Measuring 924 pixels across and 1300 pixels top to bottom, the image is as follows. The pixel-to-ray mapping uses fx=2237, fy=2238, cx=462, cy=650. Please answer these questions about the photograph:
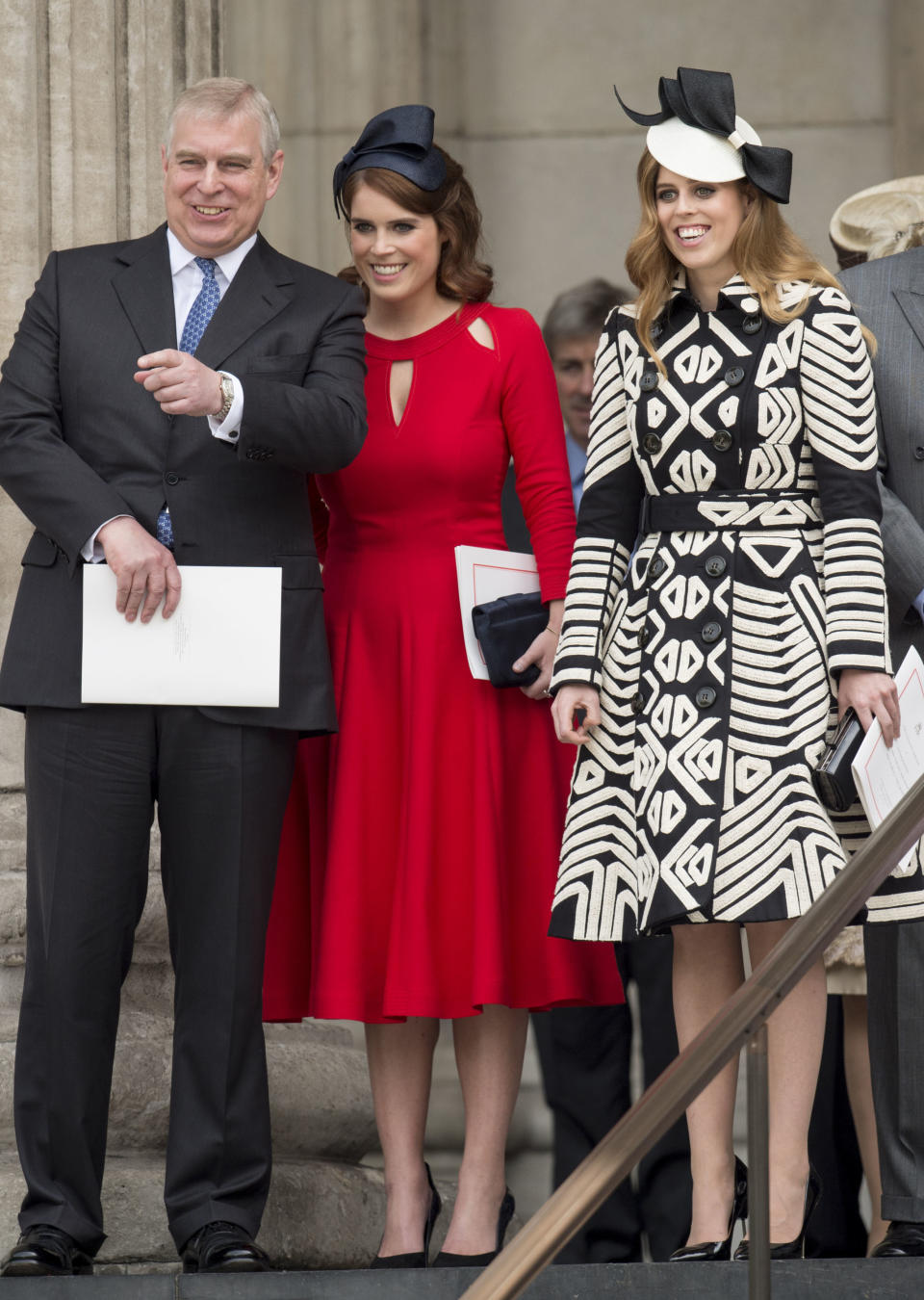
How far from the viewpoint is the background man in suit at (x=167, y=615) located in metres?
3.62

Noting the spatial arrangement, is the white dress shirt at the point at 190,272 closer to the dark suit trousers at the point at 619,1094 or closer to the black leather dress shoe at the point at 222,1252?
the black leather dress shoe at the point at 222,1252

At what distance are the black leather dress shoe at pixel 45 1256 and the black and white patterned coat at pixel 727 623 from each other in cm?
93

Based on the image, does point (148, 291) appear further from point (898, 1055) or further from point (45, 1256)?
point (898, 1055)

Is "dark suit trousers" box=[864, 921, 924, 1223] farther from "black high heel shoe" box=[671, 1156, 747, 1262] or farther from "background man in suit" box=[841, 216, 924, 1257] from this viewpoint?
"black high heel shoe" box=[671, 1156, 747, 1262]

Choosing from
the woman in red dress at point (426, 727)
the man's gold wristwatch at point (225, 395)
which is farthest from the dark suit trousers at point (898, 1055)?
the man's gold wristwatch at point (225, 395)

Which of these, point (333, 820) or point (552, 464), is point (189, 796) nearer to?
point (333, 820)

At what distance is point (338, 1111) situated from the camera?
4.44 metres

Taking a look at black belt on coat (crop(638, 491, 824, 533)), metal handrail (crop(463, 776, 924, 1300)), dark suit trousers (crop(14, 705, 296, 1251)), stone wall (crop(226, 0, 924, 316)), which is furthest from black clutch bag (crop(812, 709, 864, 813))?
stone wall (crop(226, 0, 924, 316))

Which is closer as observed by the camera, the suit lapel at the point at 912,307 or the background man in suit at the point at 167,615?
the background man in suit at the point at 167,615

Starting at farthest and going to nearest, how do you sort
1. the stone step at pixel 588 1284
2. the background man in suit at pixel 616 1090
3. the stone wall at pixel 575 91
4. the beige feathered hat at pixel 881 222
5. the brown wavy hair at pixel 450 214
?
1. the stone wall at pixel 575 91
2. the background man in suit at pixel 616 1090
3. the beige feathered hat at pixel 881 222
4. the brown wavy hair at pixel 450 214
5. the stone step at pixel 588 1284

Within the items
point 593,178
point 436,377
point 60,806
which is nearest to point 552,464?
point 436,377

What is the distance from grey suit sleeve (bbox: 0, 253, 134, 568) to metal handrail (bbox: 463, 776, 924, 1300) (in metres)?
1.44

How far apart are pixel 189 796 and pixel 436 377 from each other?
36.9 inches

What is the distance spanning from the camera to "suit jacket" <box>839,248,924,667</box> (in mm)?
3896
